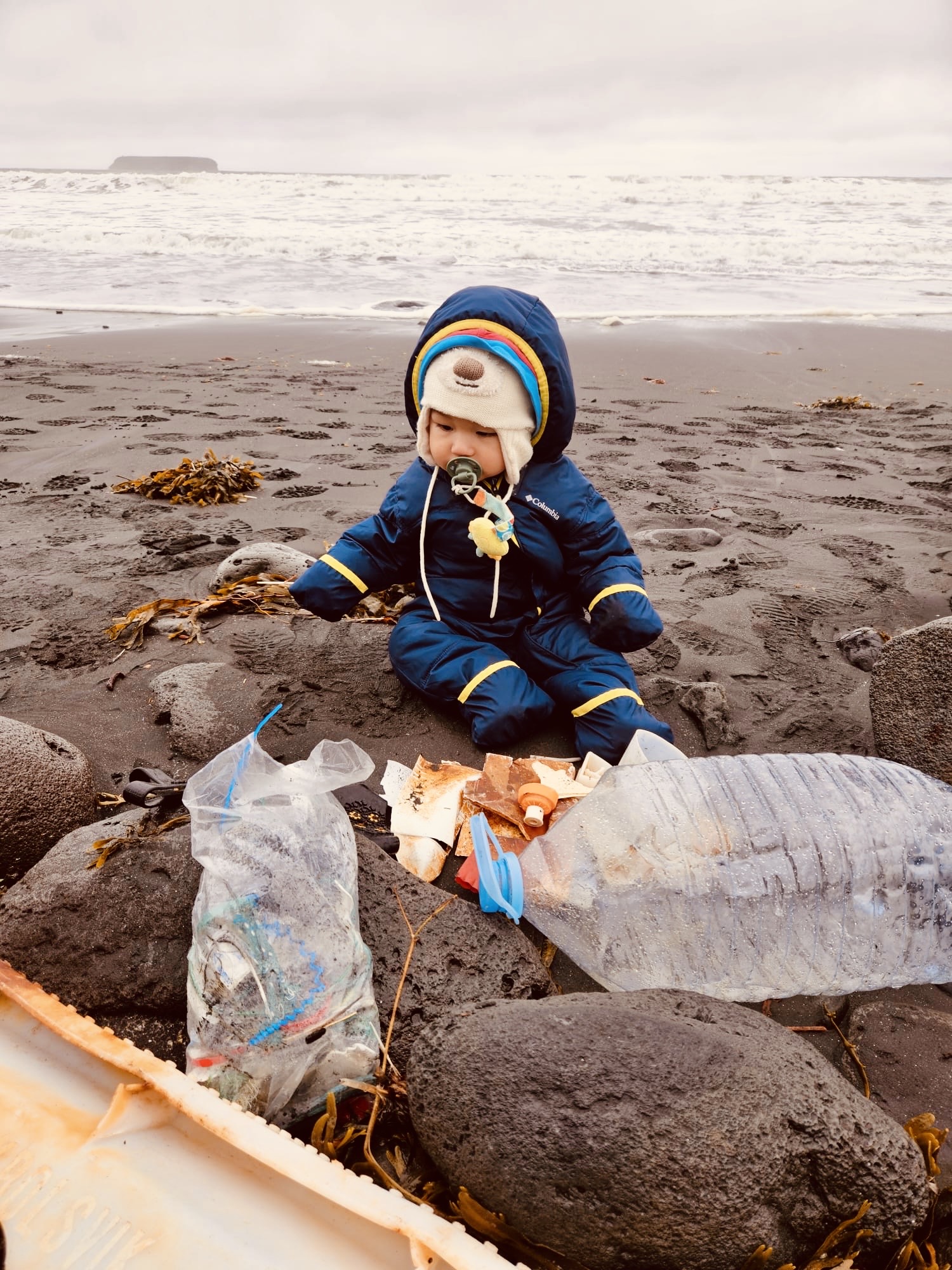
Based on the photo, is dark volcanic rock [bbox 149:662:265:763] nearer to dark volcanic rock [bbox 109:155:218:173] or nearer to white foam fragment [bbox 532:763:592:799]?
white foam fragment [bbox 532:763:592:799]

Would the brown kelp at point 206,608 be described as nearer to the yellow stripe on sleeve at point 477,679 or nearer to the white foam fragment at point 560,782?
the yellow stripe on sleeve at point 477,679

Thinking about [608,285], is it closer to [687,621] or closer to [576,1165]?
[687,621]

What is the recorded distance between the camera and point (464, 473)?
2.42 m

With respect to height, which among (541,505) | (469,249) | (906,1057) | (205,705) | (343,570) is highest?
(469,249)

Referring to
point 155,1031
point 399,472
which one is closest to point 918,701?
point 155,1031

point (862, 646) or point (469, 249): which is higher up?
point (469, 249)

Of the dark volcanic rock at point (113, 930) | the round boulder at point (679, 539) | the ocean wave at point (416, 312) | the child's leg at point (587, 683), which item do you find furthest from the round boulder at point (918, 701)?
the ocean wave at point (416, 312)

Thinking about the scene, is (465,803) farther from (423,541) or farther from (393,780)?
(423,541)

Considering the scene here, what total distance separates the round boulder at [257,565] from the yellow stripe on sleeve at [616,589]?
1.37 m

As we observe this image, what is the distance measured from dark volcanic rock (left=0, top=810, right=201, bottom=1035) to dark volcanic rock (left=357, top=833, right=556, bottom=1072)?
1.18 ft

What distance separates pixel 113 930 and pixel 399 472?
355 centimetres

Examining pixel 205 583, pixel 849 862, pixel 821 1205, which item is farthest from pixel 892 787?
pixel 205 583

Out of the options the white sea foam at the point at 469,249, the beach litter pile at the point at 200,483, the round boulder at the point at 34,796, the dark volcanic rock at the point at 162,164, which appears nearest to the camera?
the round boulder at the point at 34,796

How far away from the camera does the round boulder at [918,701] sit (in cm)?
225
